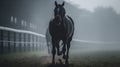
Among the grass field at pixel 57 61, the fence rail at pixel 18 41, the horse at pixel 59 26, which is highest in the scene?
the horse at pixel 59 26

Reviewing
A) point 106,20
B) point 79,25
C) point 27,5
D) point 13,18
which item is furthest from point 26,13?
point 106,20

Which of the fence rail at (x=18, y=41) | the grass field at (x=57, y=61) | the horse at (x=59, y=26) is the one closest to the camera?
the horse at (x=59, y=26)

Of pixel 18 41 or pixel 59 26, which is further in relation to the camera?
pixel 18 41

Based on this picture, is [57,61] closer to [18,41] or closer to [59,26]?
[59,26]

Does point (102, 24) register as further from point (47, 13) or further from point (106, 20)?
point (47, 13)

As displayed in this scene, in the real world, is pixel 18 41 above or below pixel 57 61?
above

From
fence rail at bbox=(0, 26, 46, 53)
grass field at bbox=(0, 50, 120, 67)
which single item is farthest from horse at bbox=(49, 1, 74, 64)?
fence rail at bbox=(0, 26, 46, 53)

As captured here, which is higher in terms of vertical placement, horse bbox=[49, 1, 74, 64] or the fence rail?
horse bbox=[49, 1, 74, 64]

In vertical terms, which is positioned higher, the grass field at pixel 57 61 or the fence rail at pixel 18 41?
the fence rail at pixel 18 41

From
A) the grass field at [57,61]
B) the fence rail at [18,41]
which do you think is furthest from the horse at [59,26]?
the fence rail at [18,41]

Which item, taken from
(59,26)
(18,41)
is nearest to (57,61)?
(59,26)

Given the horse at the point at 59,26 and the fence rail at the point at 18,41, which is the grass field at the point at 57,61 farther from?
the fence rail at the point at 18,41

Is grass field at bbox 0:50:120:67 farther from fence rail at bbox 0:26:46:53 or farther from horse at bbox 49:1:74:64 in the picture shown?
fence rail at bbox 0:26:46:53

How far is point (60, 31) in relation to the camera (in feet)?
54.1
